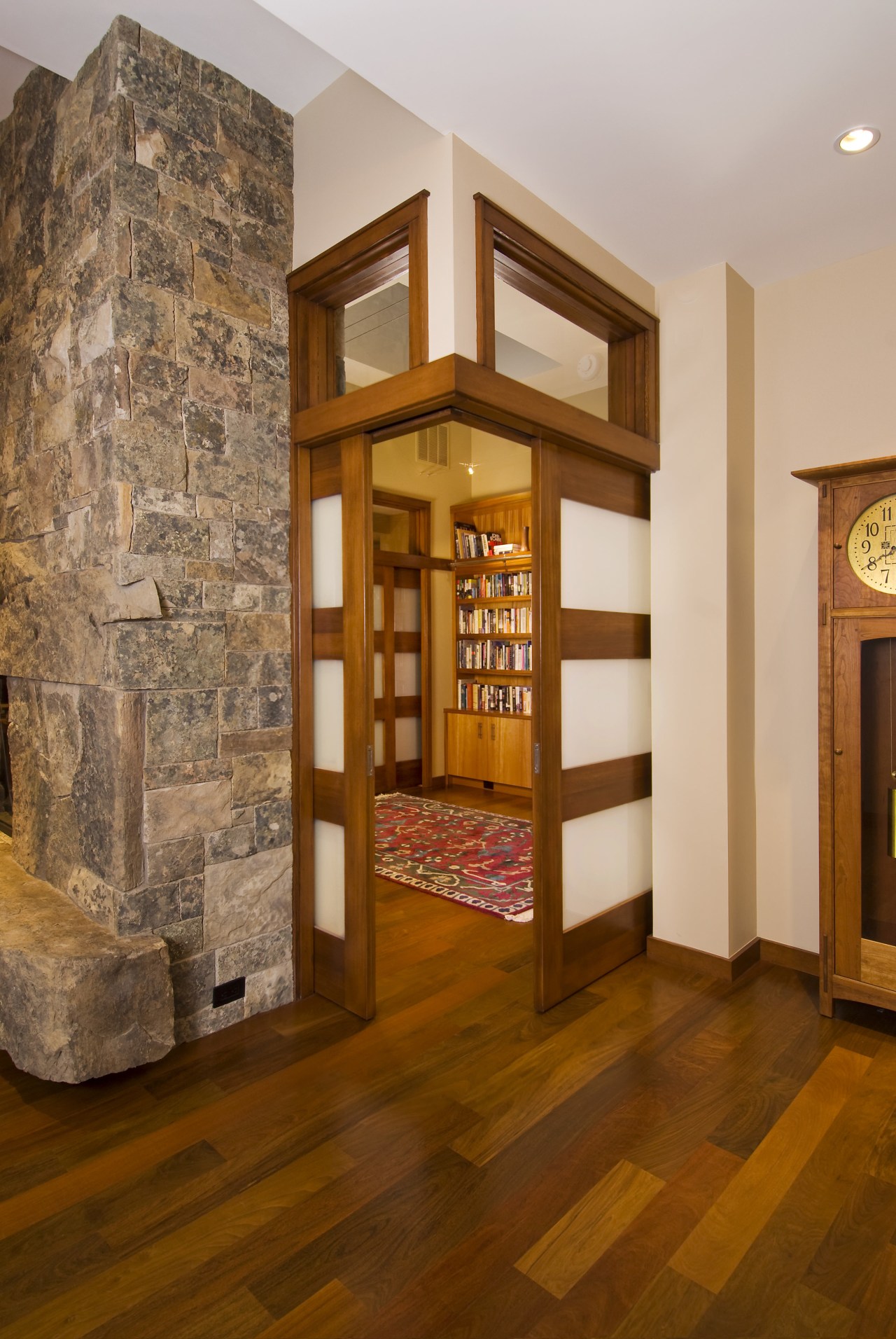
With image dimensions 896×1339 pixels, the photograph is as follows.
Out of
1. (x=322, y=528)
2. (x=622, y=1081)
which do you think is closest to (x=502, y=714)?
(x=322, y=528)

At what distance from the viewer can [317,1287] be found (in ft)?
5.15

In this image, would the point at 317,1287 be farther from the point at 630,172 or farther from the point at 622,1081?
the point at 630,172

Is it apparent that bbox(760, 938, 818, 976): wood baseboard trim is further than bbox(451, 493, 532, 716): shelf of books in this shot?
No

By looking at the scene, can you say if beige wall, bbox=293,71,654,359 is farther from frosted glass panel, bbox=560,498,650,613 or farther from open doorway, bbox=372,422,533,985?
open doorway, bbox=372,422,533,985

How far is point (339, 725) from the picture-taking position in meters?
2.83

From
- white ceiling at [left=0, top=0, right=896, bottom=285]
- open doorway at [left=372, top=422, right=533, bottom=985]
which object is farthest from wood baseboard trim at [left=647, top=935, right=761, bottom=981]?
white ceiling at [left=0, top=0, right=896, bottom=285]

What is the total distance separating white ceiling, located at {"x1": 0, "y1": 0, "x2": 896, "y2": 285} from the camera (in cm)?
186

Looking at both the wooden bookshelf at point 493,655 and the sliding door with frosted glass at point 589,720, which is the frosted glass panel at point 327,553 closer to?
the sliding door with frosted glass at point 589,720

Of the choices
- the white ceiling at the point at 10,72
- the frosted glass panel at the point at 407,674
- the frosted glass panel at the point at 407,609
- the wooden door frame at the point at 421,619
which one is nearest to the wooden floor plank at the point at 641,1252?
the white ceiling at the point at 10,72

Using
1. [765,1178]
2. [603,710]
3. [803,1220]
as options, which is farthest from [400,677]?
[803,1220]

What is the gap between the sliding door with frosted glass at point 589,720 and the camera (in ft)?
9.14

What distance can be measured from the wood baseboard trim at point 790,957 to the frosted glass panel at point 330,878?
179 centimetres

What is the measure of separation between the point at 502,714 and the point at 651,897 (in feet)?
10.7

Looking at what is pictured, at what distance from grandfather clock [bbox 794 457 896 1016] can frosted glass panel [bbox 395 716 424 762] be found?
14.7 ft
